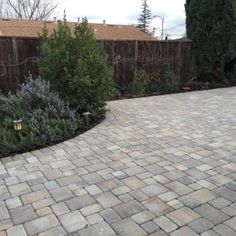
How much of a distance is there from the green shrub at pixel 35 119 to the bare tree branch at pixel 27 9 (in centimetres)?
2087

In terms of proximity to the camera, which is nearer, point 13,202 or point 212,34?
point 13,202

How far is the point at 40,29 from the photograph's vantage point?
16.4 m

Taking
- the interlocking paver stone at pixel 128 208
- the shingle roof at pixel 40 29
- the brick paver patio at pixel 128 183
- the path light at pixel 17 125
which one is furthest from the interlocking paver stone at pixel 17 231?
the shingle roof at pixel 40 29

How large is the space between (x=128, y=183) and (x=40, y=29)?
48.8 ft

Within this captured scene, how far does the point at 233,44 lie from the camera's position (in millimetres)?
9492

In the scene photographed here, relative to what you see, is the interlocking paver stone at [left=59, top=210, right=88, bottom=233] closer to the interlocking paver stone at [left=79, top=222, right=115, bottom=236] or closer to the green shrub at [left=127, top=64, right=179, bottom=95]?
→ the interlocking paver stone at [left=79, top=222, right=115, bottom=236]

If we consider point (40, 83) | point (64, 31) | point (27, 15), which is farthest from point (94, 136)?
point (27, 15)

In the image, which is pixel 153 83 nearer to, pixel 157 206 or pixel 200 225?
pixel 157 206

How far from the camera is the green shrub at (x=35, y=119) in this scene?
14.0 feet

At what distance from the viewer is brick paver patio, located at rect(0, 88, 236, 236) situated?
2.51m

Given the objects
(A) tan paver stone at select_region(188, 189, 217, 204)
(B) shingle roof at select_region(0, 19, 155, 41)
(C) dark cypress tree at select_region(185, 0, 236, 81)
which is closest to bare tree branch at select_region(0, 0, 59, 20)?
(B) shingle roof at select_region(0, 19, 155, 41)

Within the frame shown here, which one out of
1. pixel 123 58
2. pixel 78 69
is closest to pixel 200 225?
pixel 78 69

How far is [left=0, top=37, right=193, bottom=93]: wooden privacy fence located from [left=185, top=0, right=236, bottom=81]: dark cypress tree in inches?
16.1

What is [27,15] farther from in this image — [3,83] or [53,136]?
[53,136]
